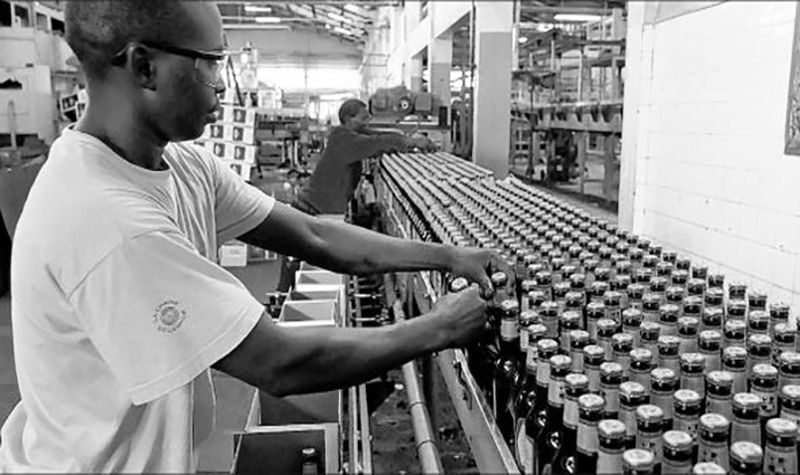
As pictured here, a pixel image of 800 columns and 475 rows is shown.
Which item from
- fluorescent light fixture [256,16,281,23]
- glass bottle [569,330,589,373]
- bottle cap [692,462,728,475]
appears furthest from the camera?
fluorescent light fixture [256,16,281,23]

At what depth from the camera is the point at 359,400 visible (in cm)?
200

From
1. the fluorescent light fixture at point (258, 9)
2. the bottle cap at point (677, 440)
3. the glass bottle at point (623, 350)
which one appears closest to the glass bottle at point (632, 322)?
the glass bottle at point (623, 350)

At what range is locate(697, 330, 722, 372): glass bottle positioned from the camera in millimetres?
1200

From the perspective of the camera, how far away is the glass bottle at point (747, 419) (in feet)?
3.20

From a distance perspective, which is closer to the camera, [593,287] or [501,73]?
[593,287]

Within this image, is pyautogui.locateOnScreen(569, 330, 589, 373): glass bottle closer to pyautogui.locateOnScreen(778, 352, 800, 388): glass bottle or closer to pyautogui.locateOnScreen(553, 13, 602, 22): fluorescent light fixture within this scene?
pyautogui.locateOnScreen(778, 352, 800, 388): glass bottle

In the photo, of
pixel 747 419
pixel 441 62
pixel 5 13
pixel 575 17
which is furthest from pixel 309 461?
pixel 575 17

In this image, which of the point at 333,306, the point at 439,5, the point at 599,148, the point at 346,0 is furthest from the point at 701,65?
the point at 599,148

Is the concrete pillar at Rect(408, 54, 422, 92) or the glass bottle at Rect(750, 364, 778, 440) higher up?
the concrete pillar at Rect(408, 54, 422, 92)

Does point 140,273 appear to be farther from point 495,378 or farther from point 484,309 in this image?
point 495,378

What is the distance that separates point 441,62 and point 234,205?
7.66 m

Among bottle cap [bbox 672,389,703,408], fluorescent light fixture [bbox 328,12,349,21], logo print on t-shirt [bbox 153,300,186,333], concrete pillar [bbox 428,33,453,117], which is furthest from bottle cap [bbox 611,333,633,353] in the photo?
fluorescent light fixture [bbox 328,12,349,21]

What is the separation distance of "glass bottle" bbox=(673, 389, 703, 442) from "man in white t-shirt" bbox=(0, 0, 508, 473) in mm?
356

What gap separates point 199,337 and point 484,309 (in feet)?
1.61
